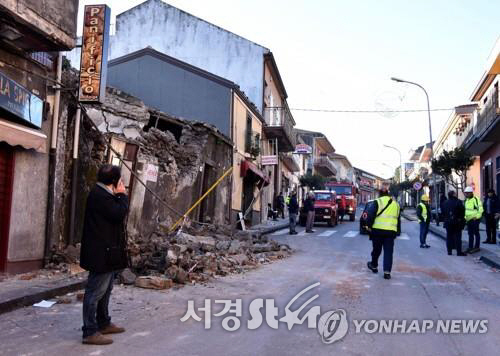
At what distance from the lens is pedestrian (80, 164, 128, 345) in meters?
4.67

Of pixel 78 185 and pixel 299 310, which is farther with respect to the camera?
pixel 78 185

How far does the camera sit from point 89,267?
15.3ft

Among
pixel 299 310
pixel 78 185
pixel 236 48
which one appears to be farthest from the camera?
pixel 236 48

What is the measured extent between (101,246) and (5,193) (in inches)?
157

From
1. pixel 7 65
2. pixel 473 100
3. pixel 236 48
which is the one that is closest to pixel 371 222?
pixel 7 65

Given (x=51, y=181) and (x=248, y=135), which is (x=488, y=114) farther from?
(x=51, y=181)

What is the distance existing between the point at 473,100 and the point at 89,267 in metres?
30.7

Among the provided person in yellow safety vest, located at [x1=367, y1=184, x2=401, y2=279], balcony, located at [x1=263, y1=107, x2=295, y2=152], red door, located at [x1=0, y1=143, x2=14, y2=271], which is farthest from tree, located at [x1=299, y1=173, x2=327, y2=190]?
red door, located at [x1=0, y1=143, x2=14, y2=271]

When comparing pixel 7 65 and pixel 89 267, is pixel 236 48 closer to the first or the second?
pixel 7 65

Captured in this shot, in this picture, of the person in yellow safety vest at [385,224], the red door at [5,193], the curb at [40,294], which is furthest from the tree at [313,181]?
the red door at [5,193]

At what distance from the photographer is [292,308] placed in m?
6.38

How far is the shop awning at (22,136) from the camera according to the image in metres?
7.35

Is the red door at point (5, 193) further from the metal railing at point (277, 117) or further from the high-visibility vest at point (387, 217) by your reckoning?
the metal railing at point (277, 117)

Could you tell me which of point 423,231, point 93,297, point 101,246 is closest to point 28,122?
point 101,246
